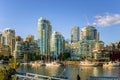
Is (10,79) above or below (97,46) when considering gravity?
below

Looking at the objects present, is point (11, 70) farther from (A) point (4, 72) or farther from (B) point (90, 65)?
(B) point (90, 65)

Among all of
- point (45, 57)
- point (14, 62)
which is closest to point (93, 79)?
point (14, 62)

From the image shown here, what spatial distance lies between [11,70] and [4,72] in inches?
33.5

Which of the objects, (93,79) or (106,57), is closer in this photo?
(93,79)

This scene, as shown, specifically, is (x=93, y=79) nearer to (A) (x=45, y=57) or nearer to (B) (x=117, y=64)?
(B) (x=117, y=64)

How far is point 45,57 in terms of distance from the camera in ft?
631

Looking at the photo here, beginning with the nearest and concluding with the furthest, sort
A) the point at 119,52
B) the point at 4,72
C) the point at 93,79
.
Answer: the point at 4,72 < the point at 93,79 < the point at 119,52

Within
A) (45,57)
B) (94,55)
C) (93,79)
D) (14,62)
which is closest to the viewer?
(14,62)

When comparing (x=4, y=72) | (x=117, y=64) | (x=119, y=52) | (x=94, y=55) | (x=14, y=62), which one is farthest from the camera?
(x=94, y=55)

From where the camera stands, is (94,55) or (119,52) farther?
(94,55)

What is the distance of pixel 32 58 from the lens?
18212cm

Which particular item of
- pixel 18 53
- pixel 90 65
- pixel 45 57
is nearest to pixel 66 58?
pixel 45 57

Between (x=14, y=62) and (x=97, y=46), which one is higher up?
(x=97, y=46)

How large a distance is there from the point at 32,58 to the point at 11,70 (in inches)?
6367
